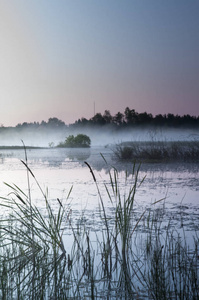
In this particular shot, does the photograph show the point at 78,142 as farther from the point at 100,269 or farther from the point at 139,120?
the point at 100,269

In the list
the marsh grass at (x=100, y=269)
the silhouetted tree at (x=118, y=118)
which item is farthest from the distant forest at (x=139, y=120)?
the marsh grass at (x=100, y=269)

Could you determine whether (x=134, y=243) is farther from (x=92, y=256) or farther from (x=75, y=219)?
(x=75, y=219)

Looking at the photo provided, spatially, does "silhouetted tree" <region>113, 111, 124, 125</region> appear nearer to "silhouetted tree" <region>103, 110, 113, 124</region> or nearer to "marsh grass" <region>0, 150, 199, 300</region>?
"silhouetted tree" <region>103, 110, 113, 124</region>

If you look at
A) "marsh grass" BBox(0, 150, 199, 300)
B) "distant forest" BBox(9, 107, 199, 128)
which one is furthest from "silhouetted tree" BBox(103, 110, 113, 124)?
"marsh grass" BBox(0, 150, 199, 300)

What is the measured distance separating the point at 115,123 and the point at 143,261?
39804 mm

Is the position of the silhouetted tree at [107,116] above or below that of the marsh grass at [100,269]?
above

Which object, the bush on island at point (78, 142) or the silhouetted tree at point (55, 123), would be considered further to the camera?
the silhouetted tree at point (55, 123)

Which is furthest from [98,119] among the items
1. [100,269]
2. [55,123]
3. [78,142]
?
[100,269]

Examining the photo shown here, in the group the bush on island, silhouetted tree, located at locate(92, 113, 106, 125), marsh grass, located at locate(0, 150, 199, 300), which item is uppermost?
silhouetted tree, located at locate(92, 113, 106, 125)

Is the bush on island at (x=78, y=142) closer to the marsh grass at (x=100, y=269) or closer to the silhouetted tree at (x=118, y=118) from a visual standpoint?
the silhouetted tree at (x=118, y=118)

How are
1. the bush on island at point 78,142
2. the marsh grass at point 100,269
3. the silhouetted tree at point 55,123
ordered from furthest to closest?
the silhouetted tree at point 55,123 < the bush on island at point 78,142 < the marsh grass at point 100,269

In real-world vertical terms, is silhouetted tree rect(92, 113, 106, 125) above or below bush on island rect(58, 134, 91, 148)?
above

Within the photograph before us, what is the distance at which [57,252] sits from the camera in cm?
294

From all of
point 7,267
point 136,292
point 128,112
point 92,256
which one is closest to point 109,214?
point 92,256
